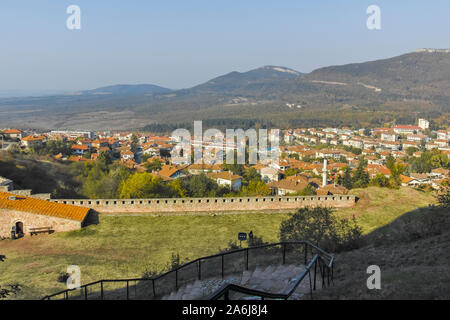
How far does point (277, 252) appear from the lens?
1114 cm

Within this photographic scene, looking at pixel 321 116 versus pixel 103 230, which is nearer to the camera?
pixel 103 230

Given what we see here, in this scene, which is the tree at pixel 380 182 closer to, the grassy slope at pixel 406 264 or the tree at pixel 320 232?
the grassy slope at pixel 406 264

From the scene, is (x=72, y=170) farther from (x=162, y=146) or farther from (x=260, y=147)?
(x=260, y=147)

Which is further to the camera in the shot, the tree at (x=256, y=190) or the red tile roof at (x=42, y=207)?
the tree at (x=256, y=190)

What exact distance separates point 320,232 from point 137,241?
7.24 metres

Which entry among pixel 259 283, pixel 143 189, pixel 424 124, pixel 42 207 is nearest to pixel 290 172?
pixel 143 189

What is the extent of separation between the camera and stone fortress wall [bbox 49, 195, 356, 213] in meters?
17.0

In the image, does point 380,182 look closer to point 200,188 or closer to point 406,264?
point 200,188

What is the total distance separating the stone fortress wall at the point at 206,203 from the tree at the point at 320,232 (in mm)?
4799

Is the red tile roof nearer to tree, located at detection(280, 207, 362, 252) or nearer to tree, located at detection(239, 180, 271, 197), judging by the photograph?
tree, located at detection(280, 207, 362, 252)

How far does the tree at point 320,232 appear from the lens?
10.9 metres

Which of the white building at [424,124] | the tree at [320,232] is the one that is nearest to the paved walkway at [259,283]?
the tree at [320,232]
